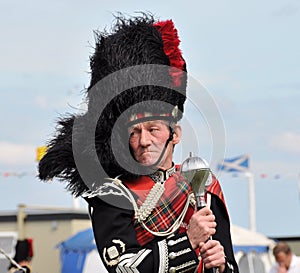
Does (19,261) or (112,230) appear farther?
(19,261)

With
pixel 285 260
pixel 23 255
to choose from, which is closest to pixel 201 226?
pixel 285 260

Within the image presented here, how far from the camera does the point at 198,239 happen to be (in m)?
3.86

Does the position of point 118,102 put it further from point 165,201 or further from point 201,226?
point 201,226

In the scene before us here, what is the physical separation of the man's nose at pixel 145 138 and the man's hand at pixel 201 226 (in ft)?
1.23

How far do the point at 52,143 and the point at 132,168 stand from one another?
46cm

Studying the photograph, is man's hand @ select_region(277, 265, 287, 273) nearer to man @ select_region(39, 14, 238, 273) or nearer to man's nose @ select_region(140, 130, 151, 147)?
man @ select_region(39, 14, 238, 273)

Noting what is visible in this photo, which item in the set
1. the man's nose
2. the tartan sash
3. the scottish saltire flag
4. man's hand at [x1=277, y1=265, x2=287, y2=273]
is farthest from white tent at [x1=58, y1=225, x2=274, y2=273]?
the man's nose

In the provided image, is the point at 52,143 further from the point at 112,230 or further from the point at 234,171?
the point at 234,171

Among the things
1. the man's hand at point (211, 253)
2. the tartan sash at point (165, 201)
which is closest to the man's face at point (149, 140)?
the tartan sash at point (165, 201)

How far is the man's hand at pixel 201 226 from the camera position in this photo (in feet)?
12.5

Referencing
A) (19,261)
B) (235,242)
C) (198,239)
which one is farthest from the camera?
(235,242)

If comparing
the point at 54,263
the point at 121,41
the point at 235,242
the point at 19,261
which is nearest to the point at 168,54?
the point at 121,41

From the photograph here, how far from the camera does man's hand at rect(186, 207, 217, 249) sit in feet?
12.5

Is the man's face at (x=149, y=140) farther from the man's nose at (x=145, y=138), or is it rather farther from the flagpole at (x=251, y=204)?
the flagpole at (x=251, y=204)
